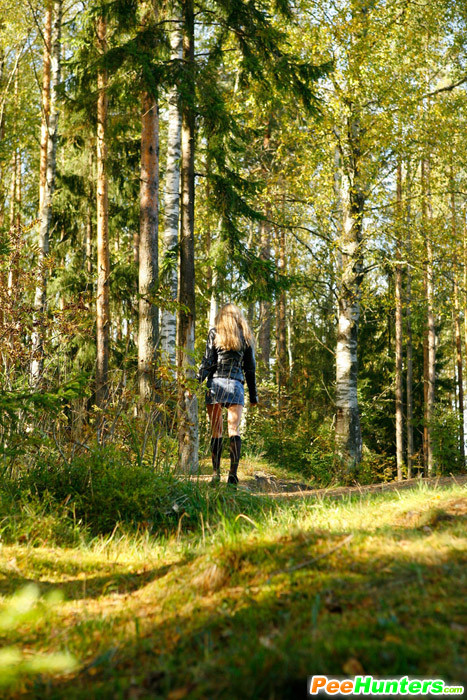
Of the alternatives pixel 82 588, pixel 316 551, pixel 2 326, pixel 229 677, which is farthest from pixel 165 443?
pixel 229 677

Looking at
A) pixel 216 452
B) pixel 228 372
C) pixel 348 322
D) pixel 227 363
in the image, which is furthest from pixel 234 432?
pixel 348 322

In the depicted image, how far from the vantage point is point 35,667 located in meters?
2.45

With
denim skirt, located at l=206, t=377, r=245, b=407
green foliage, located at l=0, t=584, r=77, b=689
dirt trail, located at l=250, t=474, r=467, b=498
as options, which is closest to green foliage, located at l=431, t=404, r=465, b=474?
dirt trail, located at l=250, t=474, r=467, b=498

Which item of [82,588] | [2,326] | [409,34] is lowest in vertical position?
[82,588]

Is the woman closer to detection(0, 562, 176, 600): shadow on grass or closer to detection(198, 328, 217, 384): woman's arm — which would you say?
detection(198, 328, 217, 384): woman's arm

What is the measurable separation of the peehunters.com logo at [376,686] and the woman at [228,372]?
4.57 meters

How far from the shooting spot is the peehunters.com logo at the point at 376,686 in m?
1.88

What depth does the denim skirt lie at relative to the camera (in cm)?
661

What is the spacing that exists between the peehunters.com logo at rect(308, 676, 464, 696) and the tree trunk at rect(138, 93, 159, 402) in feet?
21.6

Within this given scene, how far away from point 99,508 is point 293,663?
3283 millimetres

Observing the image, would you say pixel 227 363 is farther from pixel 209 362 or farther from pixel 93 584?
pixel 93 584

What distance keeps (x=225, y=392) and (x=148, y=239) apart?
3701 millimetres

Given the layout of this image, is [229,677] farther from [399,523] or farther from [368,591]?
[399,523]

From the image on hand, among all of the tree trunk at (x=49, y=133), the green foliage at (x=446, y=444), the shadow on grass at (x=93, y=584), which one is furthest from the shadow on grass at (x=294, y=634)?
the green foliage at (x=446, y=444)
